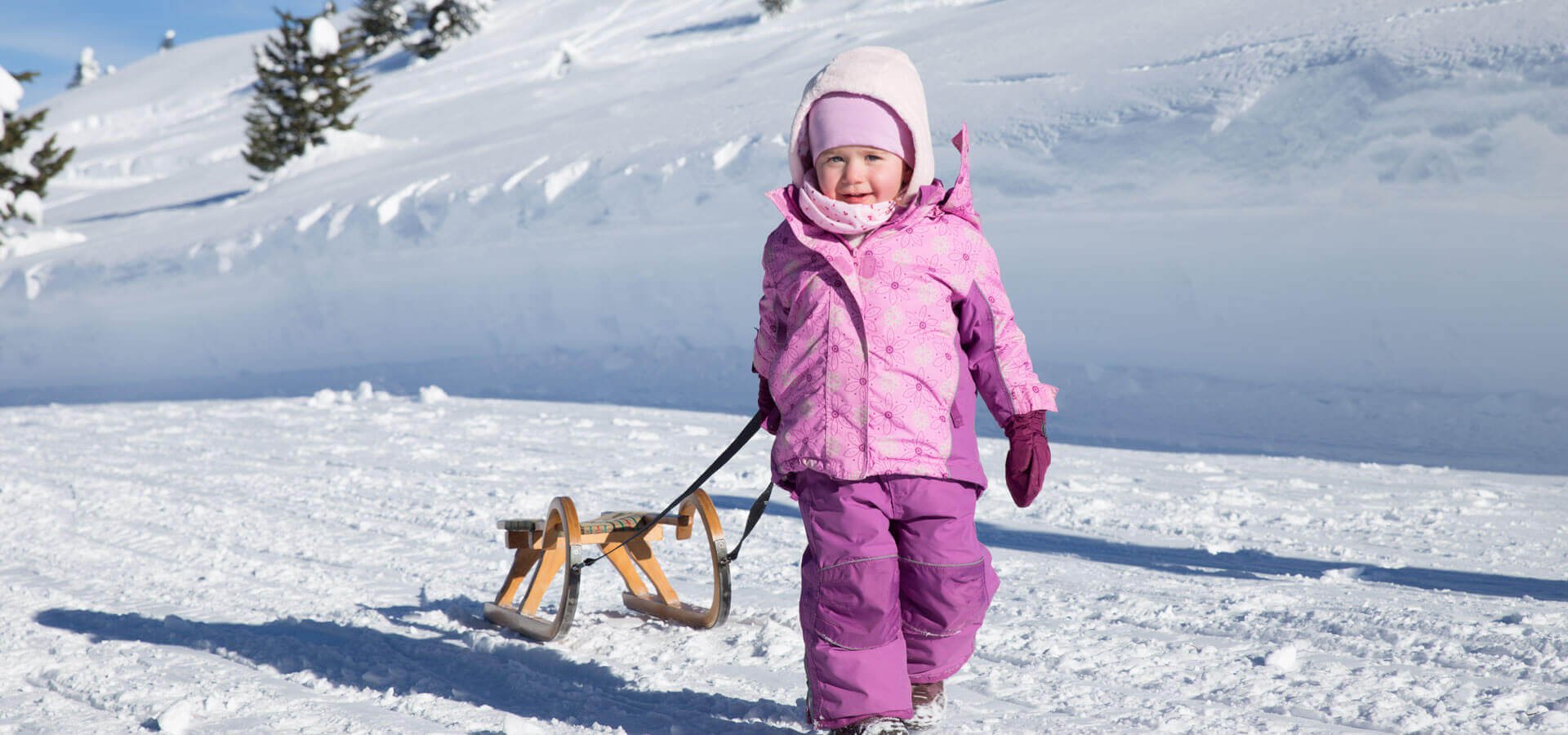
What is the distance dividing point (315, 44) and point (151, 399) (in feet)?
57.4

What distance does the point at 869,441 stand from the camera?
2129 mm

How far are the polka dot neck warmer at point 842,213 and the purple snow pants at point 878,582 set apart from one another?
459mm

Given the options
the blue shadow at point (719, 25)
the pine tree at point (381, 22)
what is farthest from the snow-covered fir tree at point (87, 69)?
the blue shadow at point (719, 25)

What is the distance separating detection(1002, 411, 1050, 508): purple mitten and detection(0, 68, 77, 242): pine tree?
2262 centimetres

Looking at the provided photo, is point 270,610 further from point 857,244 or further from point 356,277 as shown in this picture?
point 356,277

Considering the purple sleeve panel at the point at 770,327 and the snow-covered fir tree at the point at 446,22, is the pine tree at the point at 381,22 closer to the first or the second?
the snow-covered fir tree at the point at 446,22

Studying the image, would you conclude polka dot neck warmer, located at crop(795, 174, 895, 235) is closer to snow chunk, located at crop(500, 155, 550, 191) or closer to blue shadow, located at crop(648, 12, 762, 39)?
snow chunk, located at crop(500, 155, 550, 191)

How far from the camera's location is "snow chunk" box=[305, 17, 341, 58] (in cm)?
2483

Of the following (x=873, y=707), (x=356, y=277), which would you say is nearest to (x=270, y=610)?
(x=873, y=707)

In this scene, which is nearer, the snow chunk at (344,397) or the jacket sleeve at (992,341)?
the jacket sleeve at (992,341)

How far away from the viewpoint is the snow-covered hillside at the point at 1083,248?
22.9ft

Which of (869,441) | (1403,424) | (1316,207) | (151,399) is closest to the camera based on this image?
(869,441)

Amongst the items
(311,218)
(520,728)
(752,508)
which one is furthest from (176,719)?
(311,218)

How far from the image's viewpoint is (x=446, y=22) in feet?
147
